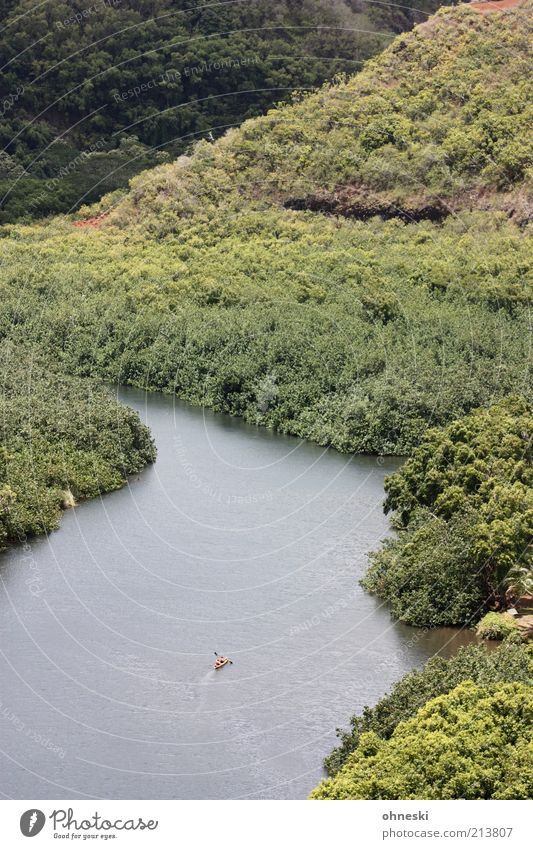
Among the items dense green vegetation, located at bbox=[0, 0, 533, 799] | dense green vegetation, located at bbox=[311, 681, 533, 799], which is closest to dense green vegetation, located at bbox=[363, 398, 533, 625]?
dense green vegetation, located at bbox=[0, 0, 533, 799]

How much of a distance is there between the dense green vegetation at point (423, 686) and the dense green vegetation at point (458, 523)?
27.9 feet

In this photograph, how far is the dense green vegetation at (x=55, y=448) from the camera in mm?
64438

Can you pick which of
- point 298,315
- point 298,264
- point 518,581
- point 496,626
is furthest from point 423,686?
point 298,264

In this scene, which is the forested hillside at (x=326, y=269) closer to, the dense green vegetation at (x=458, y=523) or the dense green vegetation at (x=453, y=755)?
the dense green vegetation at (x=458, y=523)

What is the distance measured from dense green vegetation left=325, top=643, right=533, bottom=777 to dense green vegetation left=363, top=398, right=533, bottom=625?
8.50 metres

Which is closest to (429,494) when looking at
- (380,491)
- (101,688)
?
(380,491)

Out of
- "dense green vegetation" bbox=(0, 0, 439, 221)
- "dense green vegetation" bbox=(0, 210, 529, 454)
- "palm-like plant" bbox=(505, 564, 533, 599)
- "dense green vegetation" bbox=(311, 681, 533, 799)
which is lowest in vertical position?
"dense green vegetation" bbox=(311, 681, 533, 799)

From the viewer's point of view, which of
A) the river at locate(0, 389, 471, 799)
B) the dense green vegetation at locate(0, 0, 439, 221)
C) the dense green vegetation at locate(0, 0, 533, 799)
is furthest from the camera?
the dense green vegetation at locate(0, 0, 439, 221)

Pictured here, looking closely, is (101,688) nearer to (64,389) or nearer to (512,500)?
(512,500)

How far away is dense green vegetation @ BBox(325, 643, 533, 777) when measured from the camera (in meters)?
43.8

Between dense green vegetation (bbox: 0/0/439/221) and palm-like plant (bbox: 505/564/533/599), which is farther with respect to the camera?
dense green vegetation (bbox: 0/0/439/221)

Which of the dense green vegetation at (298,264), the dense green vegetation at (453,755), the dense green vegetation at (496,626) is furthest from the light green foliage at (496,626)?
the dense green vegetation at (453,755)

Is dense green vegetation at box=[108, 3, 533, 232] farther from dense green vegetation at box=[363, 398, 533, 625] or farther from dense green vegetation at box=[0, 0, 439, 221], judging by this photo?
dense green vegetation at box=[363, 398, 533, 625]

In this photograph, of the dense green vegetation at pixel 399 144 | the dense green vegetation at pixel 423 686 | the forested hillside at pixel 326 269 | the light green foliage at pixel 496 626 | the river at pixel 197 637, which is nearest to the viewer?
the dense green vegetation at pixel 423 686
